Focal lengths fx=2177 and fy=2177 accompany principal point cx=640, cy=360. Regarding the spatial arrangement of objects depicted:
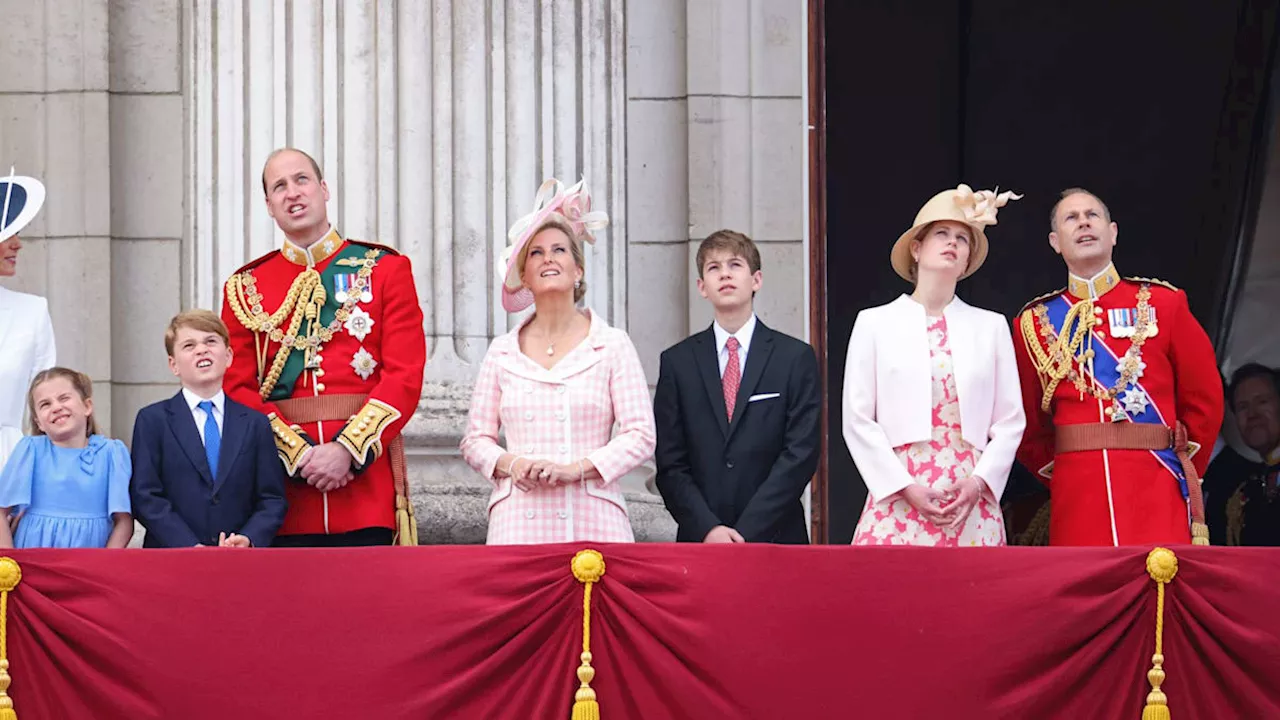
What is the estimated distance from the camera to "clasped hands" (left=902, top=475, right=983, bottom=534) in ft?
20.8

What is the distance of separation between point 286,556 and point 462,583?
455 mm

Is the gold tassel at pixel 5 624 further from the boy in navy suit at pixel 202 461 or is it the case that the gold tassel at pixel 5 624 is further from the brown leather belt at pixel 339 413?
the brown leather belt at pixel 339 413

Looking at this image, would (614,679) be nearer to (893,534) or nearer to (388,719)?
(388,719)

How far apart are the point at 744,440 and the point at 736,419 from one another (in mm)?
72

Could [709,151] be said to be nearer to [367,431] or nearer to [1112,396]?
[1112,396]

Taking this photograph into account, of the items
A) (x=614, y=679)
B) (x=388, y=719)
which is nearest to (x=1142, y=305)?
(x=614, y=679)

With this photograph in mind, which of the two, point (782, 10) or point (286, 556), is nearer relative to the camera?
point (286, 556)

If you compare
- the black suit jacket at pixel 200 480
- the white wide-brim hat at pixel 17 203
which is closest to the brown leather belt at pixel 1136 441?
the black suit jacket at pixel 200 480

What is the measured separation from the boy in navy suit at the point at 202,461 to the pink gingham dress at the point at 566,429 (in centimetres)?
63

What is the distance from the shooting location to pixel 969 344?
6570 mm

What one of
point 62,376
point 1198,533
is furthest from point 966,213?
point 62,376

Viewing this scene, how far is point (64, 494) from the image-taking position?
6195 millimetres

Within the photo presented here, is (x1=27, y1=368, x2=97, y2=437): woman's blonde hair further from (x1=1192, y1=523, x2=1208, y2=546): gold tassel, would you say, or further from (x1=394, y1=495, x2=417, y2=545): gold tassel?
(x1=1192, y1=523, x2=1208, y2=546): gold tassel

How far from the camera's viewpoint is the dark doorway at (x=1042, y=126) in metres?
11.0
